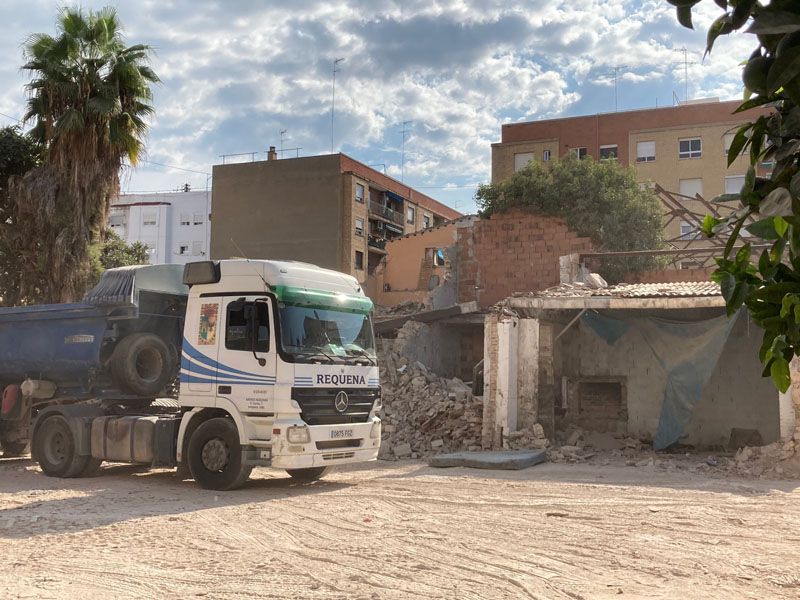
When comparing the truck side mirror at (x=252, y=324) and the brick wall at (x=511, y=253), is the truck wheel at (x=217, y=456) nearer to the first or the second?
the truck side mirror at (x=252, y=324)

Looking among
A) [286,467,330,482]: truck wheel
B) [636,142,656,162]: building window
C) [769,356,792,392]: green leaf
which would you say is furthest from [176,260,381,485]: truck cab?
[636,142,656,162]: building window

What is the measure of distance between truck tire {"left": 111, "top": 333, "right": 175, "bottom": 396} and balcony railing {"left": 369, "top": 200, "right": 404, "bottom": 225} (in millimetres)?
41395

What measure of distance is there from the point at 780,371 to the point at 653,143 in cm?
4594

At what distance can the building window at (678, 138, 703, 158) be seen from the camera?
44.1 meters

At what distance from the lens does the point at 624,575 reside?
243 inches

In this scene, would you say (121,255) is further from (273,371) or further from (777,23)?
(777,23)

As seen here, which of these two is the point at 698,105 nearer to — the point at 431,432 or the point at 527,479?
the point at 431,432

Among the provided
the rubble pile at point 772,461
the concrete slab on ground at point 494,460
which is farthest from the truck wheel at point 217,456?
the rubble pile at point 772,461

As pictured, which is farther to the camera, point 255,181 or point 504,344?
point 255,181

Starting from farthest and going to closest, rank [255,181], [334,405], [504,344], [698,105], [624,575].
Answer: [255,181] < [698,105] < [504,344] < [334,405] < [624,575]

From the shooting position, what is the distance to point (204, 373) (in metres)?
10.7

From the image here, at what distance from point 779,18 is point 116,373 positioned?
1174 centimetres

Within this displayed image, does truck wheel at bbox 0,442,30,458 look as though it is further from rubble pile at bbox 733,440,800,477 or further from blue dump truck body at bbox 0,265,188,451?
rubble pile at bbox 733,440,800,477

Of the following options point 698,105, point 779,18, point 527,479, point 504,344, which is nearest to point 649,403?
point 504,344
